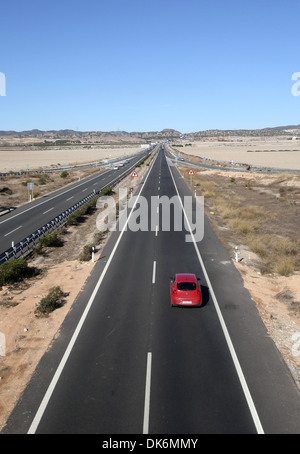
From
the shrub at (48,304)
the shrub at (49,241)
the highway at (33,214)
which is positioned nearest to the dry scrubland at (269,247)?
the shrub at (48,304)

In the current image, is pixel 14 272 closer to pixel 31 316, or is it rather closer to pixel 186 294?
pixel 31 316

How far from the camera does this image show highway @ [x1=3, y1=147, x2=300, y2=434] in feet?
30.2

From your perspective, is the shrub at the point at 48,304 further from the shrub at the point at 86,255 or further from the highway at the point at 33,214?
the highway at the point at 33,214

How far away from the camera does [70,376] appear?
1106cm

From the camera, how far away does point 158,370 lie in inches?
444

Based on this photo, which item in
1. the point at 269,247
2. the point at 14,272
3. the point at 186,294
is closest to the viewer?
the point at 186,294

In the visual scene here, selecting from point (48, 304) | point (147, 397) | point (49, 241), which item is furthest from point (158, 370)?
point (49, 241)

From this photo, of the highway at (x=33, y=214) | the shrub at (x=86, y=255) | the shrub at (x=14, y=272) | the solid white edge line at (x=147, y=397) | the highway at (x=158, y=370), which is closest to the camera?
the solid white edge line at (x=147, y=397)

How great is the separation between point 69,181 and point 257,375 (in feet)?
213

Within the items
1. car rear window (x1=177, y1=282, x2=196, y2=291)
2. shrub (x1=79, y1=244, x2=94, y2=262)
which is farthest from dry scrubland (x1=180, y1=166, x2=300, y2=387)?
shrub (x1=79, y1=244, x2=94, y2=262)

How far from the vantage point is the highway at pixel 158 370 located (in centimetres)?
922

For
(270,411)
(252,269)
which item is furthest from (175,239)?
(270,411)

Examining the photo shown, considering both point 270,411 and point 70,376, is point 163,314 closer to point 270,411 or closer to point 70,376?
point 70,376

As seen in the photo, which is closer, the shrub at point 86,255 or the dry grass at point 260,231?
the dry grass at point 260,231
